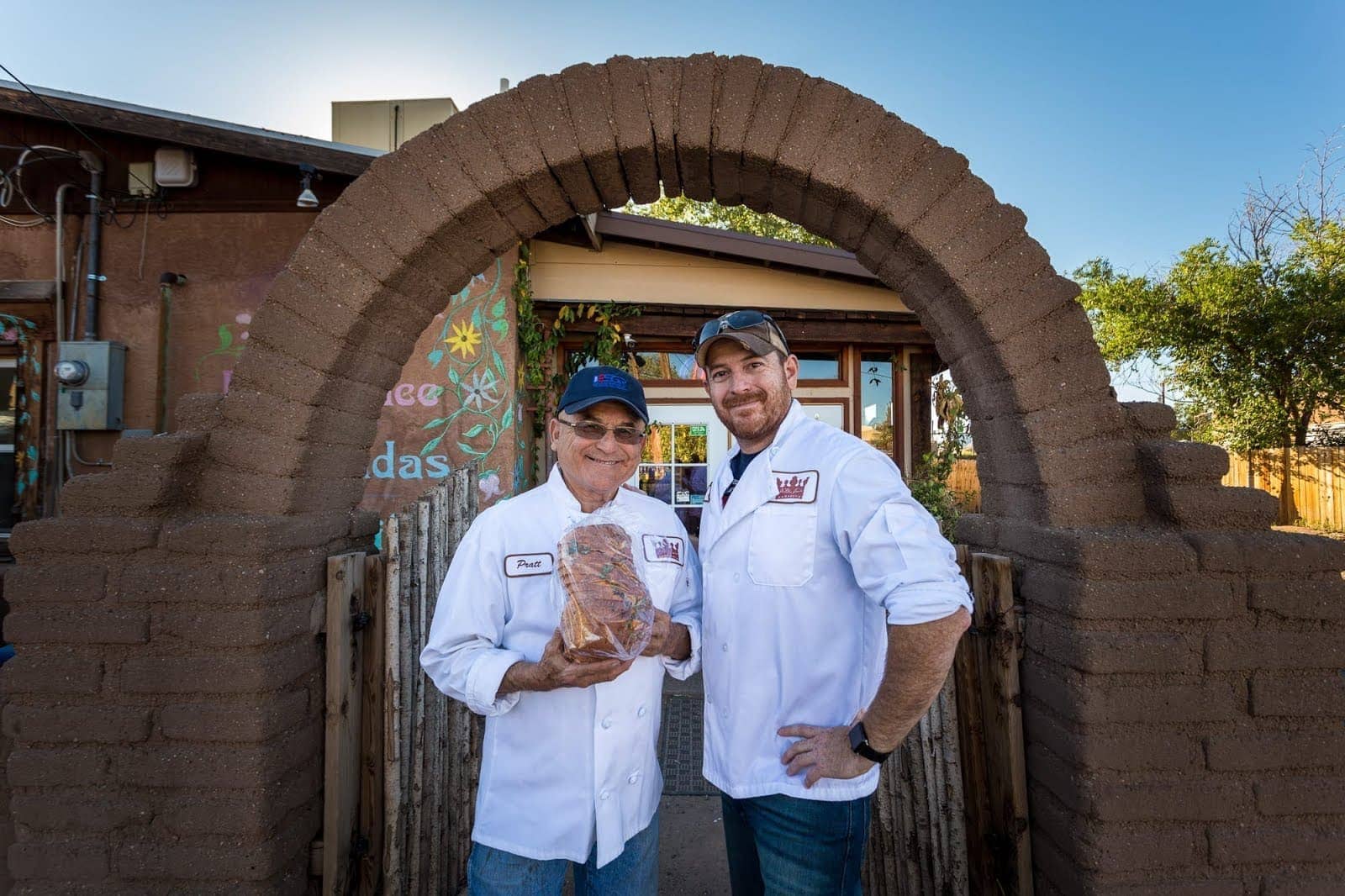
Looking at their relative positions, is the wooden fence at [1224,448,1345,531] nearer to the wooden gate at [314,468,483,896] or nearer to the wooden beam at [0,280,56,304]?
the wooden gate at [314,468,483,896]

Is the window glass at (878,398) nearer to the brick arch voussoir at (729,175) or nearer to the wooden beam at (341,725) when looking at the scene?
the brick arch voussoir at (729,175)

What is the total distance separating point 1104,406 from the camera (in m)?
2.35

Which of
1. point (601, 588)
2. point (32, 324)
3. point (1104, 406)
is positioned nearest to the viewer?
point (601, 588)

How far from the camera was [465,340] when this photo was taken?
5.65 metres

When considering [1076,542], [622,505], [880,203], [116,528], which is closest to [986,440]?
[1076,542]

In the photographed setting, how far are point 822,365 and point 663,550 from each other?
5.71 m

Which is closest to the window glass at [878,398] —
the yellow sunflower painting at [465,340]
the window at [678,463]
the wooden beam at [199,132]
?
the window at [678,463]

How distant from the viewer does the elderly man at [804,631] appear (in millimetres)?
1690

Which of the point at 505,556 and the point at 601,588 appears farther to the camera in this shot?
the point at 505,556

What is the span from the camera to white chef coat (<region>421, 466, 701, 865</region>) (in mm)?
1850

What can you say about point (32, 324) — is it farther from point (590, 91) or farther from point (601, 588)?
point (601, 588)

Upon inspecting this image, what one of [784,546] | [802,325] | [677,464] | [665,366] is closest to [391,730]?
[784,546]

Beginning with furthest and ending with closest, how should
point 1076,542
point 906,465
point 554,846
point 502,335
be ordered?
point 906,465 → point 502,335 → point 1076,542 → point 554,846

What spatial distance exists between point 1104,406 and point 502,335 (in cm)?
460
